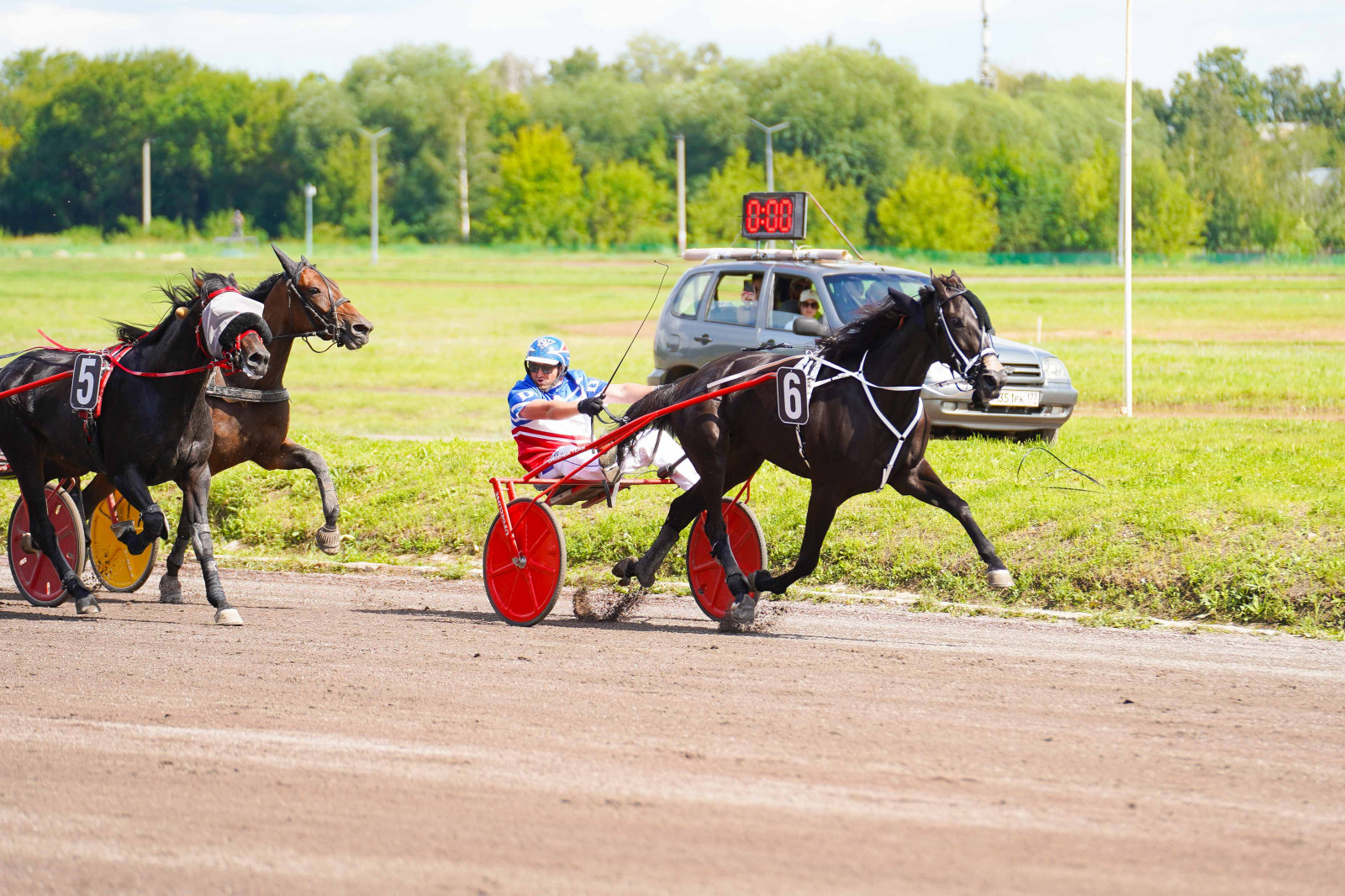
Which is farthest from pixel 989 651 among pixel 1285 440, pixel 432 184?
pixel 432 184

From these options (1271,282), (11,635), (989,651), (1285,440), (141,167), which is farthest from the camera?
(141,167)

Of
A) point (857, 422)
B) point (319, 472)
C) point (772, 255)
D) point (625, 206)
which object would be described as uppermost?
point (625, 206)

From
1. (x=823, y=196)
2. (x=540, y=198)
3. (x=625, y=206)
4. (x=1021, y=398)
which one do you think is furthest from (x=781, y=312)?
(x=540, y=198)

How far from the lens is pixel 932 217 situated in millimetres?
70625

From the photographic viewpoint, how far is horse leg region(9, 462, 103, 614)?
8.69 m

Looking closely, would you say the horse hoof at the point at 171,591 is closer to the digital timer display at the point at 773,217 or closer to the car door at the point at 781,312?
the car door at the point at 781,312

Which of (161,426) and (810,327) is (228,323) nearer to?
(161,426)

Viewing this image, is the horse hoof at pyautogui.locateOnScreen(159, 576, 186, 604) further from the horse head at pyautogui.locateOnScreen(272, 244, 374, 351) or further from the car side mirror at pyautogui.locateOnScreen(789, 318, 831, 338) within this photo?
the car side mirror at pyautogui.locateOnScreen(789, 318, 831, 338)

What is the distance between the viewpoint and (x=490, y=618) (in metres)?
8.45

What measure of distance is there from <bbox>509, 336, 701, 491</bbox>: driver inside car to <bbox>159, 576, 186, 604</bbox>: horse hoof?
2324 millimetres

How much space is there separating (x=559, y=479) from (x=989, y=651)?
100 inches

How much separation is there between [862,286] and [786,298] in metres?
0.74

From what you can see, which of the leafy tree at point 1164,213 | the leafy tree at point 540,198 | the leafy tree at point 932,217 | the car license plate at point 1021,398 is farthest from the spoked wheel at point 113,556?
the leafy tree at point 540,198

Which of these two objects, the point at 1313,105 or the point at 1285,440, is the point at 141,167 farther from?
the point at 1285,440
